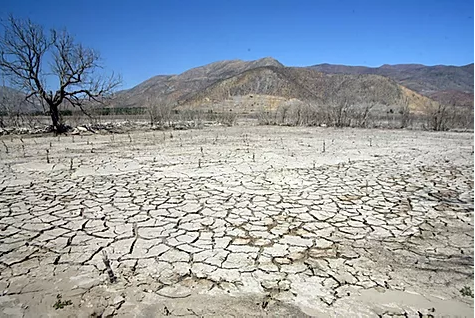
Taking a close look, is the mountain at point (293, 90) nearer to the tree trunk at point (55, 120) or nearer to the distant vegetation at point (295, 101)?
the distant vegetation at point (295, 101)

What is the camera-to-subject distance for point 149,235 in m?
3.38

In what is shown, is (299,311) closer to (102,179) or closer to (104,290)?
(104,290)

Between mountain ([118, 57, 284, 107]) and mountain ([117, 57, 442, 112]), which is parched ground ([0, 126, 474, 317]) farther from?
mountain ([118, 57, 284, 107])

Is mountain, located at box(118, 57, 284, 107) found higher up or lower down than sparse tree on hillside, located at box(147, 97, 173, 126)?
higher up

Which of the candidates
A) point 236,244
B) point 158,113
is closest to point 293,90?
point 158,113

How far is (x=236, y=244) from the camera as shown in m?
3.18

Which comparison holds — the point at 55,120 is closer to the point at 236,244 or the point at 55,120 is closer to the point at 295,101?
the point at 236,244

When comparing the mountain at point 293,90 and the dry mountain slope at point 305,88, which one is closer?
the mountain at point 293,90

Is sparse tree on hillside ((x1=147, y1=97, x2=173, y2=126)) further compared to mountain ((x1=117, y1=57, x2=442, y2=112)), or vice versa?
mountain ((x1=117, y1=57, x2=442, y2=112))

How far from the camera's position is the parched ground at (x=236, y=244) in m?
2.28

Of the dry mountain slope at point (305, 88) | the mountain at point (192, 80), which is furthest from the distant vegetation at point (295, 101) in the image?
the mountain at point (192, 80)

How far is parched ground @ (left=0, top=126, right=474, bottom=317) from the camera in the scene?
2279 mm

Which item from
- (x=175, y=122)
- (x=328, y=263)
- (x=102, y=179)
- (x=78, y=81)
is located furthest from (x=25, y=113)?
(x=328, y=263)

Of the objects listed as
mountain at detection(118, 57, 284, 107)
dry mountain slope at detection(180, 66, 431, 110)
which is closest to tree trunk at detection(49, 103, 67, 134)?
dry mountain slope at detection(180, 66, 431, 110)
